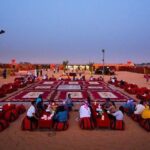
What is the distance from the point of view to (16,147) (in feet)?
35.8

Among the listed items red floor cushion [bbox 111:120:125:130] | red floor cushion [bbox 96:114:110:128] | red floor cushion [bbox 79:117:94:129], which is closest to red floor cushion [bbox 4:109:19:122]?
red floor cushion [bbox 79:117:94:129]

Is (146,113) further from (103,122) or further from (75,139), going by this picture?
(75,139)

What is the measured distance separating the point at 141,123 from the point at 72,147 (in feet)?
15.6

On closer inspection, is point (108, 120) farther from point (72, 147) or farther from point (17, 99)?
point (17, 99)

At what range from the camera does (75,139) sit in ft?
39.5

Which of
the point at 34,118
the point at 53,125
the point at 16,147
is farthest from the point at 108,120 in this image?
the point at 16,147

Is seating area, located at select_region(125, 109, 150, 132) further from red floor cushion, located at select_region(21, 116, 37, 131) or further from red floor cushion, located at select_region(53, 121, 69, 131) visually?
red floor cushion, located at select_region(21, 116, 37, 131)

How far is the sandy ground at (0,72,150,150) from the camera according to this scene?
11041 mm

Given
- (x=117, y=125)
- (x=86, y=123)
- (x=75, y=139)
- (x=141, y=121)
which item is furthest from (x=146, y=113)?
(x=75, y=139)

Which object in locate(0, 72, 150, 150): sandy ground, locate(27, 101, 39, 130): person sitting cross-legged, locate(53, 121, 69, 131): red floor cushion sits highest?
locate(27, 101, 39, 130): person sitting cross-legged

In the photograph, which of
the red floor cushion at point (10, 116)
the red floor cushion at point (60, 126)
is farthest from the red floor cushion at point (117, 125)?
the red floor cushion at point (10, 116)

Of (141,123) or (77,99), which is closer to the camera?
(141,123)

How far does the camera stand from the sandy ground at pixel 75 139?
36.2 feet

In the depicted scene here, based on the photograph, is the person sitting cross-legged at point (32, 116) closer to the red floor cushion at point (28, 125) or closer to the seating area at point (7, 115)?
the red floor cushion at point (28, 125)
